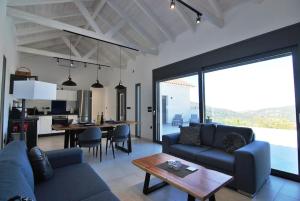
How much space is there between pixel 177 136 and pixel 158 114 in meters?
1.99

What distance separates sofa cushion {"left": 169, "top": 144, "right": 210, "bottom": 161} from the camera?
9.92 feet

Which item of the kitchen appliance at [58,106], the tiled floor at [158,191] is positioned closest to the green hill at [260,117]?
the tiled floor at [158,191]

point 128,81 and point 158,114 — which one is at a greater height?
point 128,81

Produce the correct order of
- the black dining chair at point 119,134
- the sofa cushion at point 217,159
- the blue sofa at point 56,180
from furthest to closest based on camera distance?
the black dining chair at point 119,134 < the sofa cushion at point 217,159 < the blue sofa at point 56,180

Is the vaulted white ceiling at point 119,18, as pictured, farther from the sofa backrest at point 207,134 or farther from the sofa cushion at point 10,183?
the sofa cushion at point 10,183

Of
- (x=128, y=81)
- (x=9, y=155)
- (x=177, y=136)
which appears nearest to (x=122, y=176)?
(x=177, y=136)

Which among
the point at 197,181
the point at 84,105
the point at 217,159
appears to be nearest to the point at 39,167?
the point at 197,181

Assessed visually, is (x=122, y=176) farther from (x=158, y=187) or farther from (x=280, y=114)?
(x=280, y=114)

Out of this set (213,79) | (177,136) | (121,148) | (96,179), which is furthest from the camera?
(121,148)

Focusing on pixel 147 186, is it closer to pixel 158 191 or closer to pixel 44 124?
pixel 158 191

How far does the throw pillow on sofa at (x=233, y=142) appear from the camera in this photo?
2.81m

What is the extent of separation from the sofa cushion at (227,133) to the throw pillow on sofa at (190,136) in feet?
1.21

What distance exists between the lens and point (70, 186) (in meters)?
1.63

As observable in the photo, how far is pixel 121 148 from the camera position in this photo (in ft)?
15.2
